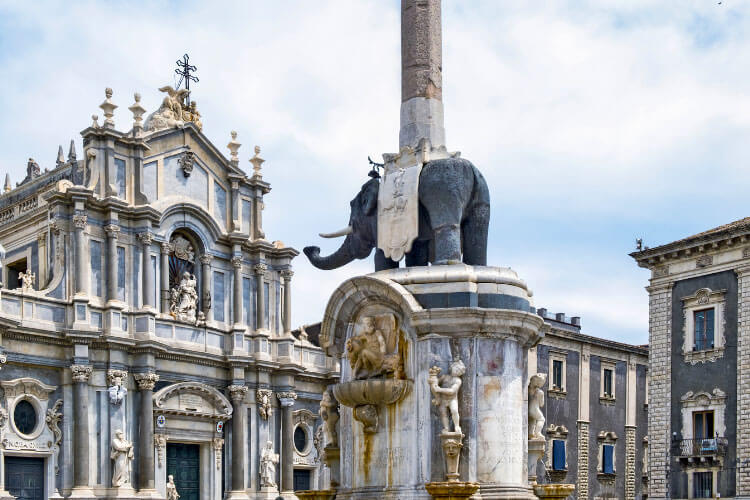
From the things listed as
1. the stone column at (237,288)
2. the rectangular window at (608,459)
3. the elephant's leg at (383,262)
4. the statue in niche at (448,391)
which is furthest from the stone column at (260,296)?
the statue in niche at (448,391)

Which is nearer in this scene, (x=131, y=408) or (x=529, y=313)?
(x=529, y=313)

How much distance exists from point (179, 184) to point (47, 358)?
7.76m

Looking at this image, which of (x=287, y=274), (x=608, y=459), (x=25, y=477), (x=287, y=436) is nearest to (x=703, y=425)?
(x=608, y=459)

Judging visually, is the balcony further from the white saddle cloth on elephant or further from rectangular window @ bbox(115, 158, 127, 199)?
the white saddle cloth on elephant

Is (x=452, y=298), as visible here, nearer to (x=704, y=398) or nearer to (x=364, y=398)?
(x=364, y=398)

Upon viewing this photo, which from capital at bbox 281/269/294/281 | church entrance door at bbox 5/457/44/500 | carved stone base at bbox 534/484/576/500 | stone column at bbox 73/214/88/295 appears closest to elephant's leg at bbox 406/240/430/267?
carved stone base at bbox 534/484/576/500

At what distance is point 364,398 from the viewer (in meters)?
12.1

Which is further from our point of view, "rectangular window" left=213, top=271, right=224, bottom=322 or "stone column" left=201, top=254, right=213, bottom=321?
"rectangular window" left=213, top=271, right=224, bottom=322

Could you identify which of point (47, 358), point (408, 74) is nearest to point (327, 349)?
point (408, 74)

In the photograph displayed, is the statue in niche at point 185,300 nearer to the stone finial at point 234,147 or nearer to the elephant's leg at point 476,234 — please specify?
the stone finial at point 234,147

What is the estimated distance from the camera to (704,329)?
34.9m

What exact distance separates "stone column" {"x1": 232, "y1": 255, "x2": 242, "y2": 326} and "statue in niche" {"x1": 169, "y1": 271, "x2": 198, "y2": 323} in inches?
66.3

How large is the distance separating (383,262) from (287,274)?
87.5 ft

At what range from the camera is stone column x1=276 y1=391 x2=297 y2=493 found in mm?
37969
